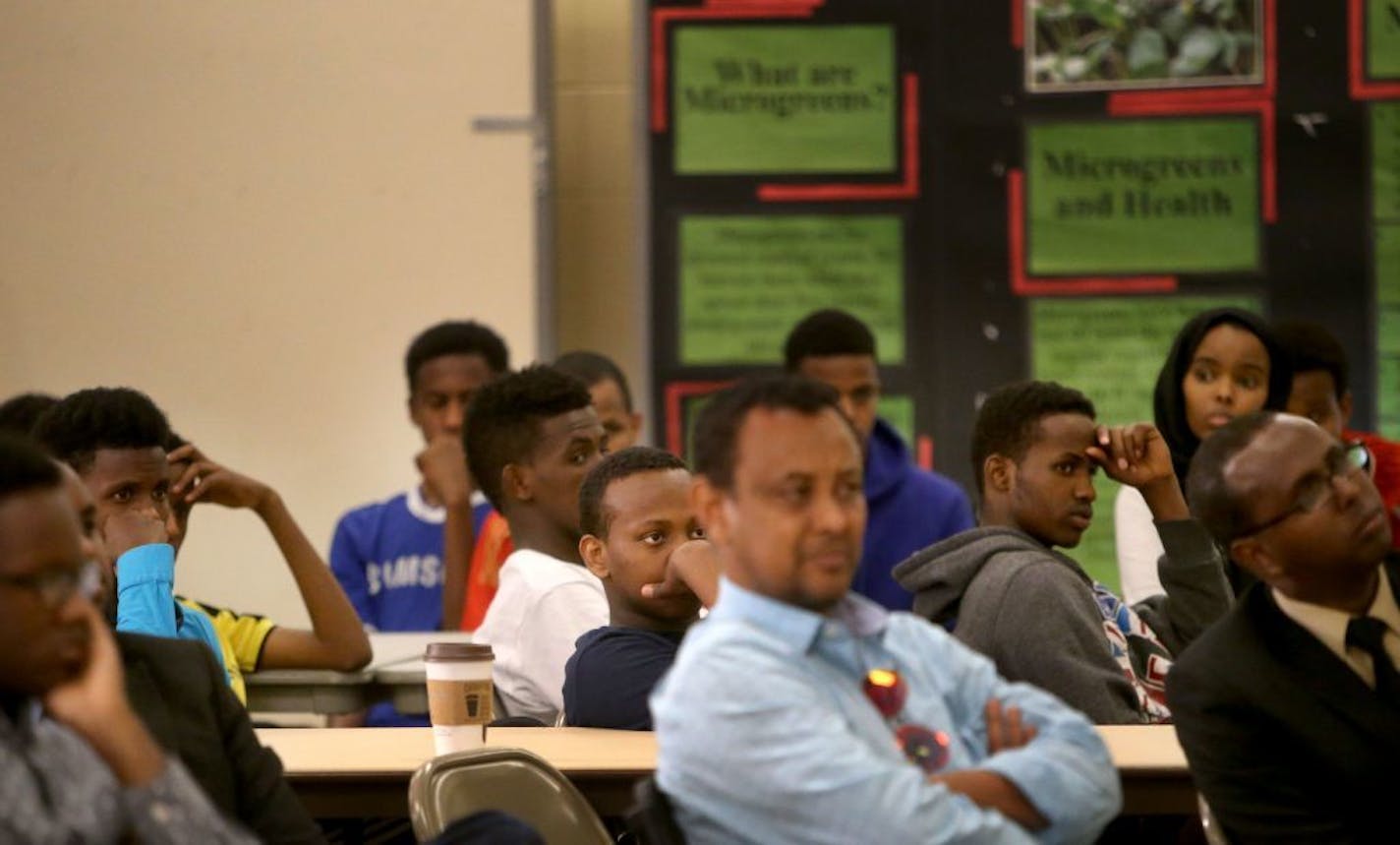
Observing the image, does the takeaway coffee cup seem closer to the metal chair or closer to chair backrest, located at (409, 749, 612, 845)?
chair backrest, located at (409, 749, 612, 845)

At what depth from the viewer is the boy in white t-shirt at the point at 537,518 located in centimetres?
368

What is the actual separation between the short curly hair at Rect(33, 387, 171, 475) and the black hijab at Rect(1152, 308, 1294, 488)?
2.19m

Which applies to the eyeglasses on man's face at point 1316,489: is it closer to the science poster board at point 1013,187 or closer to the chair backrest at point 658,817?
the chair backrest at point 658,817

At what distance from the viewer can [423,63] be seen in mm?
5703

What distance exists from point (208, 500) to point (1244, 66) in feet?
9.93

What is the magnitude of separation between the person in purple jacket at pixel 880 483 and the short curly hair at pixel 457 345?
82 centimetres

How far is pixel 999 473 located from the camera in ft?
12.4

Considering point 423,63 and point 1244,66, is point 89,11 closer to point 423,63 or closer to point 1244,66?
point 423,63

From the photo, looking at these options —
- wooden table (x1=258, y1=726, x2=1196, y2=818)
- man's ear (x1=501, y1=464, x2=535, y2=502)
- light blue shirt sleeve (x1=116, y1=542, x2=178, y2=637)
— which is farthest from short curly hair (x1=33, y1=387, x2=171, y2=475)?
man's ear (x1=501, y1=464, x2=535, y2=502)

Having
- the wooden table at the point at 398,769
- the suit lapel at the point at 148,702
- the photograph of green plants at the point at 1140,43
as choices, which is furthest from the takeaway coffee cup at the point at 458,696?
the photograph of green plants at the point at 1140,43

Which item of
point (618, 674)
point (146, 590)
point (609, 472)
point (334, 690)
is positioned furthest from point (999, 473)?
point (146, 590)

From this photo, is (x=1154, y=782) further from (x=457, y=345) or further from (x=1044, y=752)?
(x=457, y=345)

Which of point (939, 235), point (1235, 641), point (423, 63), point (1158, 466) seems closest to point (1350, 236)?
point (939, 235)

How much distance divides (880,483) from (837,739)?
3.09 meters
